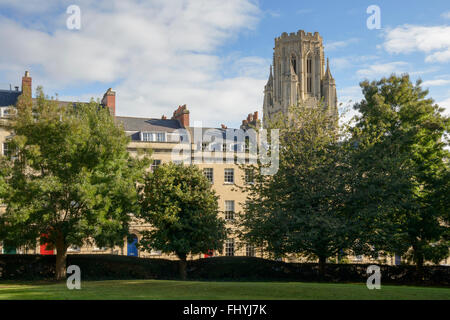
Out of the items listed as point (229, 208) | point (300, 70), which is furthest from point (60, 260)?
point (300, 70)

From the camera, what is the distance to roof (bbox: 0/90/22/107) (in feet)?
173

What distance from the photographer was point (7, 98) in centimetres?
5334

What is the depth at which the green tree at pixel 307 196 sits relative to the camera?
3167 centimetres

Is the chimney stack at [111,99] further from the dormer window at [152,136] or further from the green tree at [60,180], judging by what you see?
the green tree at [60,180]

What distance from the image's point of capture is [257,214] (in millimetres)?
34781

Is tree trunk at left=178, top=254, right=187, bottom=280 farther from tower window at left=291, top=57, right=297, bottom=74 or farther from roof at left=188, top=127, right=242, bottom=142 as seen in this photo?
tower window at left=291, top=57, right=297, bottom=74

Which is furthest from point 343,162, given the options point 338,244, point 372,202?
point 338,244

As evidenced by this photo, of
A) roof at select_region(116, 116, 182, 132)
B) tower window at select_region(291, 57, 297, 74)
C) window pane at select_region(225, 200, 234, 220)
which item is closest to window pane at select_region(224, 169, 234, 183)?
window pane at select_region(225, 200, 234, 220)

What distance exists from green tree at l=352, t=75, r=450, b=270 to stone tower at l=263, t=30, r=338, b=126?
282 feet

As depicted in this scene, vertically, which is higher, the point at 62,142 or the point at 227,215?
the point at 62,142

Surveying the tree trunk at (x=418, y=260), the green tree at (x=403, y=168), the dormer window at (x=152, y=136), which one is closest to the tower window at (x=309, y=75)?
the dormer window at (x=152, y=136)
